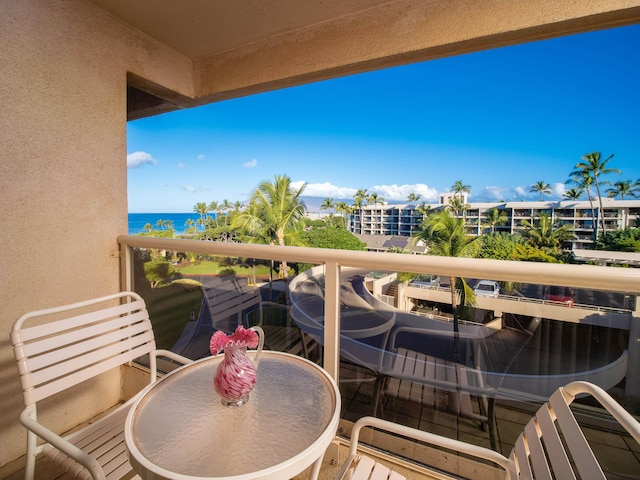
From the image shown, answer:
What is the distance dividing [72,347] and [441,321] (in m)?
1.82

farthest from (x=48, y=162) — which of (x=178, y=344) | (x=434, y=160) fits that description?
(x=434, y=160)

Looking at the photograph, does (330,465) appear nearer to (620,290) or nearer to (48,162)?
(620,290)

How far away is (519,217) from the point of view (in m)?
35.6

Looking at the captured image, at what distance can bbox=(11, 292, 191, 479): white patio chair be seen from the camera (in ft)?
3.98

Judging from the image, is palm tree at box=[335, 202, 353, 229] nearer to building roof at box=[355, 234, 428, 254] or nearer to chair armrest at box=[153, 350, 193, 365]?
building roof at box=[355, 234, 428, 254]

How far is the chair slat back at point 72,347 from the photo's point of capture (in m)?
1.35

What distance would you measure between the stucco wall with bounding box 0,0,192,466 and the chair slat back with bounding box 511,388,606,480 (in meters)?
2.73

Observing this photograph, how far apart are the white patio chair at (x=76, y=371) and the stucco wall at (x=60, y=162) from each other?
781 mm

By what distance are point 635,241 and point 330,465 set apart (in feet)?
103

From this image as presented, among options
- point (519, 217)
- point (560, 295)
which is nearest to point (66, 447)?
point (560, 295)

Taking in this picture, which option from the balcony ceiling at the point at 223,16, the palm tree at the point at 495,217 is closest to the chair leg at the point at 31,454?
the balcony ceiling at the point at 223,16

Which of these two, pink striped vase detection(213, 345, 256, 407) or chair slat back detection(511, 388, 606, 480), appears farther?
pink striped vase detection(213, 345, 256, 407)

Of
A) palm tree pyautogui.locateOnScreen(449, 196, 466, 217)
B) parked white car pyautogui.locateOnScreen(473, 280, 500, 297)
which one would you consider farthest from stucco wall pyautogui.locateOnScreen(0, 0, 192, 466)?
palm tree pyautogui.locateOnScreen(449, 196, 466, 217)

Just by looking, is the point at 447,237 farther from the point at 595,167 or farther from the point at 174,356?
the point at 174,356
